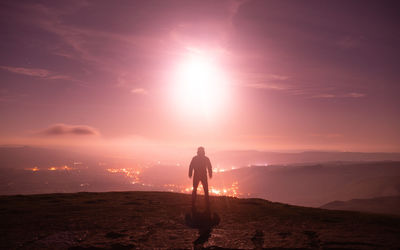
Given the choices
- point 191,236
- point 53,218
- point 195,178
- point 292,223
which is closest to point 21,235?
point 53,218

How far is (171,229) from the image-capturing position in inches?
370

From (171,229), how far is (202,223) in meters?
1.58

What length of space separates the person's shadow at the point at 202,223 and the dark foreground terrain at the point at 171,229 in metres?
0.11

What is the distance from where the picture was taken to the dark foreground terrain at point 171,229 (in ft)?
25.6

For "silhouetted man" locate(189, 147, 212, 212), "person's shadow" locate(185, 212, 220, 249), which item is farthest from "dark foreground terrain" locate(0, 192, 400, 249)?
"silhouetted man" locate(189, 147, 212, 212)

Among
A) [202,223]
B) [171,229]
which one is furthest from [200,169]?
[171,229]

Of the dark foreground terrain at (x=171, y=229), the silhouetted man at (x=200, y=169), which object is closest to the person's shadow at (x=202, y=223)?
the dark foreground terrain at (x=171, y=229)

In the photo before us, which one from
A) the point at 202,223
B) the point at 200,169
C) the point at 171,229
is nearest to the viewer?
the point at 171,229

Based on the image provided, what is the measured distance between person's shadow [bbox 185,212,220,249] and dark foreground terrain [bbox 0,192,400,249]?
106mm

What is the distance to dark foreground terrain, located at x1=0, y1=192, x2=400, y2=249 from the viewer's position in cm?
780

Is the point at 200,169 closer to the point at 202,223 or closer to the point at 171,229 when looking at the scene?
the point at 202,223

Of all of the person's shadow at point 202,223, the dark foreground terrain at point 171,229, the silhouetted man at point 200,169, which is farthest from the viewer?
the silhouetted man at point 200,169

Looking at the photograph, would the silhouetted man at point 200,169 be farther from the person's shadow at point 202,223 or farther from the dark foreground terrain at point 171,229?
the dark foreground terrain at point 171,229

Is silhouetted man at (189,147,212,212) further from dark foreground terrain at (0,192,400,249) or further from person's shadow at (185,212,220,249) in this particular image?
dark foreground terrain at (0,192,400,249)
